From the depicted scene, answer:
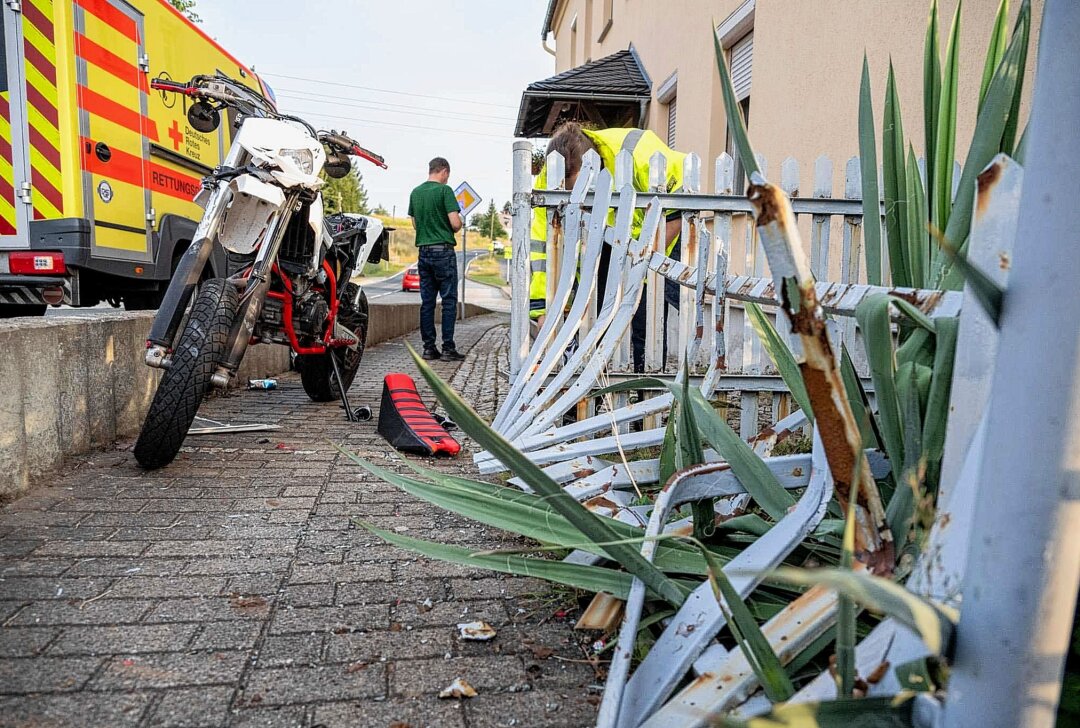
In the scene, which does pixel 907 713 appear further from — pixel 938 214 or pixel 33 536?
pixel 33 536

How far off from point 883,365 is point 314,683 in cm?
113

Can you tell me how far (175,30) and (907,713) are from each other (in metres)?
7.07

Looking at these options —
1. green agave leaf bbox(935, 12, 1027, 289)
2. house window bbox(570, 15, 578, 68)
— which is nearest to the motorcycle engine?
green agave leaf bbox(935, 12, 1027, 289)

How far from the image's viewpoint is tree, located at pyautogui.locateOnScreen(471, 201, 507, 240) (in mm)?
77019

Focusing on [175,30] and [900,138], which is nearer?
[900,138]

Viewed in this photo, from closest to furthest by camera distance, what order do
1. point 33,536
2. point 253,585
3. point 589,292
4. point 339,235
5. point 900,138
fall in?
point 900,138
point 253,585
point 33,536
point 589,292
point 339,235

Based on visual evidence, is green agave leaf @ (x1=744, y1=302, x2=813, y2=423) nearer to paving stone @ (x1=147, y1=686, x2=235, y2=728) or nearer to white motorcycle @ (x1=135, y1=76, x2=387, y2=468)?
paving stone @ (x1=147, y1=686, x2=235, y2=728)

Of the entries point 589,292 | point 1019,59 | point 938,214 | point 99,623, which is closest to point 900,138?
point 938,214

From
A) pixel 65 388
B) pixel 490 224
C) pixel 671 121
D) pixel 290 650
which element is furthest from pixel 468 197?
pixel 490 224

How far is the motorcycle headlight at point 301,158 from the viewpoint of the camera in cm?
345

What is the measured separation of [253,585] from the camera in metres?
1.90

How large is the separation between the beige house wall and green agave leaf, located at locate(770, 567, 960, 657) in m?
0.87

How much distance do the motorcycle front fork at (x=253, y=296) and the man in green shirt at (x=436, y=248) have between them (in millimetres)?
3746

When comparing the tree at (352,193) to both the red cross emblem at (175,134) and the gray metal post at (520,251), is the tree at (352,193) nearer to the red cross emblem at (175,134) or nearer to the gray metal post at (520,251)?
the red cross emblem at (175,134)
